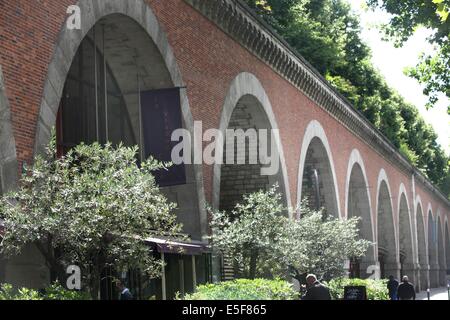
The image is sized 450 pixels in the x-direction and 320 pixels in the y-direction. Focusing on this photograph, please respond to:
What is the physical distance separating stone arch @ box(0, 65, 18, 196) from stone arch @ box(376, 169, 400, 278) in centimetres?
3817

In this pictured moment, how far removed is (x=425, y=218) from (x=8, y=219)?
5817 cm

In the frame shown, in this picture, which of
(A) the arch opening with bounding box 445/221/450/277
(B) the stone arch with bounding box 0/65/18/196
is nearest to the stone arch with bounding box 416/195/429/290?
(A) the arch opening with bounding box 445/221/450/277

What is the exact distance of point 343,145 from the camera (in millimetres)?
36812

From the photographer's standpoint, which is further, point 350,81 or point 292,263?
point 350,81

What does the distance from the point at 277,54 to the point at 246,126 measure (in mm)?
2908

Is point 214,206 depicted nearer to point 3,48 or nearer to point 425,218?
point 3,48

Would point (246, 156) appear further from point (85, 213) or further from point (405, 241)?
point (405, 241)

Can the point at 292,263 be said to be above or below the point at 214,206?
below

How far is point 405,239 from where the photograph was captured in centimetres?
5600

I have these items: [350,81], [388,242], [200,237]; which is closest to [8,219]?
[200,237]

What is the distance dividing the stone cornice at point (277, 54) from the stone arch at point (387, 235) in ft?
23.7

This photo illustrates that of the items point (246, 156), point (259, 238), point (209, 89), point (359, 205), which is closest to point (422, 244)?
point (359, 205)

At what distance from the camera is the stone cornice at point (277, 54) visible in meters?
22.2

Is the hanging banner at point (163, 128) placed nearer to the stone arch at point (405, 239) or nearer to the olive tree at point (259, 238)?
the olive tree at point (259, 238)
